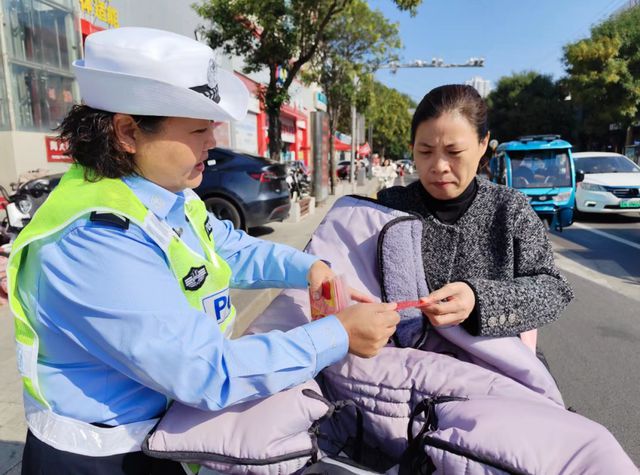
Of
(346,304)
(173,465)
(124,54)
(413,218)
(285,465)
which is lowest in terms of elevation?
(173,465)

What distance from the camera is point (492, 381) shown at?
1076 mm

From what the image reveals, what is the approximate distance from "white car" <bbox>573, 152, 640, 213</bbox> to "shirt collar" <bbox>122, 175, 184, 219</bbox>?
11.4 m

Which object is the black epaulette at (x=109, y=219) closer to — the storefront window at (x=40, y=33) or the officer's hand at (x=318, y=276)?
the officer's hand at (x=318, y=276)

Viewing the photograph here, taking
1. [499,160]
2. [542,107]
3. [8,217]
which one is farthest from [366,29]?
[542,107]

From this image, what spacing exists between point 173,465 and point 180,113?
36.1 inches

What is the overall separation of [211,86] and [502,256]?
1031 millimetres

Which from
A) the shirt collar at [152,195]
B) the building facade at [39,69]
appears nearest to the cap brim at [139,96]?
the shirt collar at [152,195]

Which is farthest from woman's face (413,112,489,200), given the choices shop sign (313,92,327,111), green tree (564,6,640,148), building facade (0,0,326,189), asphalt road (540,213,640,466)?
shop sign (313,92,327,111)

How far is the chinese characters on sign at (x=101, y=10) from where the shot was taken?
985 centimetres

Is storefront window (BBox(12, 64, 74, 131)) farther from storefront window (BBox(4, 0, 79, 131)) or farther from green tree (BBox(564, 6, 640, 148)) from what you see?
green tree (BBox(564, 6, 640, 148))

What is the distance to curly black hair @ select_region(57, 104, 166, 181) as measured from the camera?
41.9 inches

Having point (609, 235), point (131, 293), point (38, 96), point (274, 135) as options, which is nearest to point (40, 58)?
point (38, 96)

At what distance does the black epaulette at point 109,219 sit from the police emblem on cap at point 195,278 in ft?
0.67

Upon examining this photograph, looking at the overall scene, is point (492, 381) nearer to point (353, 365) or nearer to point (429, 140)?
point (353, 365)
